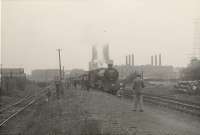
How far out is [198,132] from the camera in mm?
11695

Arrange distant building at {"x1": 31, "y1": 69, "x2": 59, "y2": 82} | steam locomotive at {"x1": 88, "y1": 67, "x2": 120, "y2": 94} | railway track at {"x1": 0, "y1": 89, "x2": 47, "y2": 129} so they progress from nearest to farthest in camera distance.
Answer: railway track at {"x1": 0, "y1": 89, "x2": 47, "y2": 129} < steam locomotive at {"x1": 88, "y1": 67, "x2": 120, "y2": 94} < distant building at {"x1": 31, "y1": 69, "x2": 59, "y2": 82}

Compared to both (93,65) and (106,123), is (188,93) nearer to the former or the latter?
(106,123)

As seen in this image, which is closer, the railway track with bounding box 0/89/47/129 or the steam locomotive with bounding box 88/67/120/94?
the railway track with bounding box 0/89/47/129

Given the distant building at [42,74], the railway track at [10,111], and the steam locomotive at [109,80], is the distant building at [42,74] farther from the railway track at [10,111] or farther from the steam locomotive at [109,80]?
the railway track at [10,111]

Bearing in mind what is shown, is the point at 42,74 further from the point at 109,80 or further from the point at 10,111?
the point at 10,111

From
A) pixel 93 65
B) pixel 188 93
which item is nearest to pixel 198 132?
pixel 188 93

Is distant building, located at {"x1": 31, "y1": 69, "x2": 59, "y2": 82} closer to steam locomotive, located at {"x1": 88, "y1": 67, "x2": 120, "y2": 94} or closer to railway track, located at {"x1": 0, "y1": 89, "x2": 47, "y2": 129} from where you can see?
steam locomotive, located at {"x1": 88, "y1": 67, "x2": 120, "y2": 94}

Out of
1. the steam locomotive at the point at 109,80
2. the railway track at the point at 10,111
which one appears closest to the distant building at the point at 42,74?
the steam locomotive at the point at 109,80

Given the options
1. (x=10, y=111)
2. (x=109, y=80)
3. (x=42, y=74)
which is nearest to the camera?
(x=10, y=111)

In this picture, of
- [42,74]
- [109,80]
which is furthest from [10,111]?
[42,74]

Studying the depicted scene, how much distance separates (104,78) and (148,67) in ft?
280

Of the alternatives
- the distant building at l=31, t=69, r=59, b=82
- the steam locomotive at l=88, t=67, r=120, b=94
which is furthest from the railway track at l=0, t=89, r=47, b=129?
the distant building at l=31, t=69, r=59, b=82

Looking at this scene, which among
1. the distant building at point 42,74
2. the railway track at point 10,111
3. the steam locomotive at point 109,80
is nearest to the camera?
the railway track at point 10,111

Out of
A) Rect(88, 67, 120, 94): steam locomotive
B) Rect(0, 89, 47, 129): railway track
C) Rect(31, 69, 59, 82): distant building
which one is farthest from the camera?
Rect(31, 69, 59, 82): distant building
